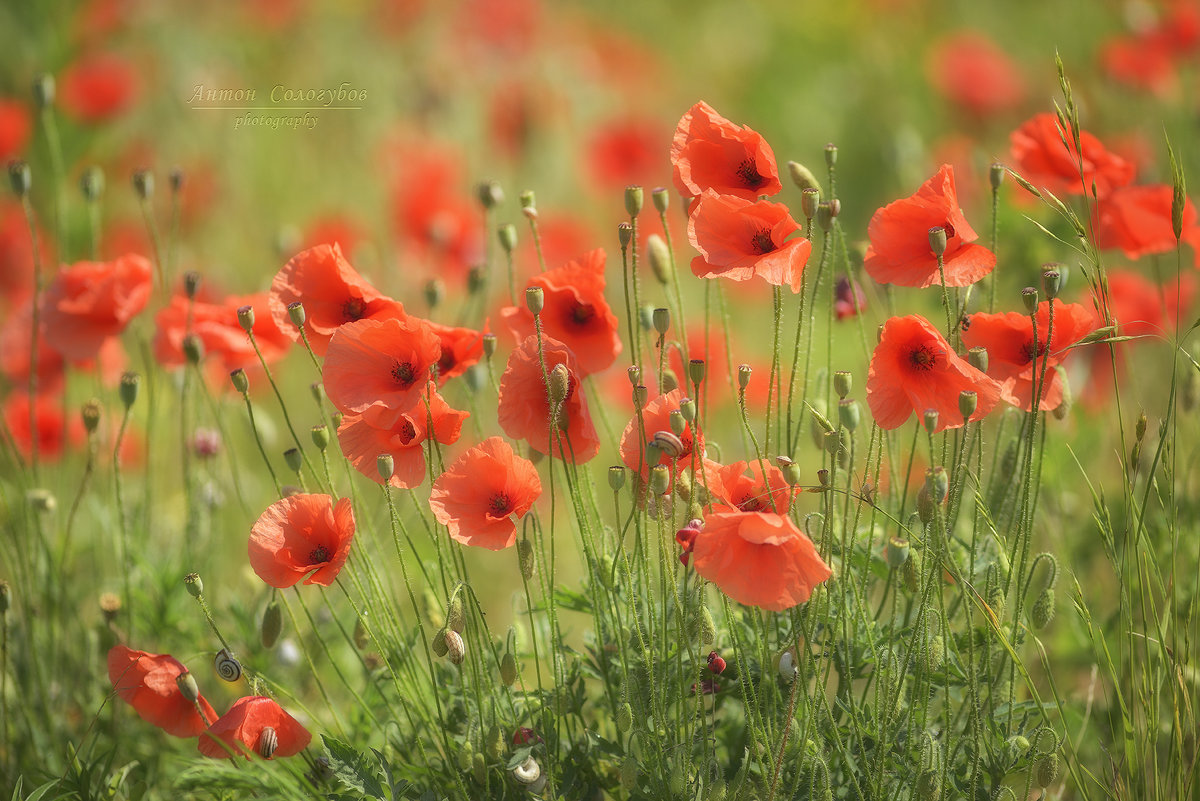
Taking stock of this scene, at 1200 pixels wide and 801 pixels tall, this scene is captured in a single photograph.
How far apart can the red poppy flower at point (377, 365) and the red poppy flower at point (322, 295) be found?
12 centimetres

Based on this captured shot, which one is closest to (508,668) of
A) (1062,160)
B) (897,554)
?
(897,554)

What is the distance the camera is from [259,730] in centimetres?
136

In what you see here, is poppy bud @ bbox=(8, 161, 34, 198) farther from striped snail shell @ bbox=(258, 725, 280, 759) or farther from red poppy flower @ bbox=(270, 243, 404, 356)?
striped snail shell @ bbox=(258, 725, 280, 759)

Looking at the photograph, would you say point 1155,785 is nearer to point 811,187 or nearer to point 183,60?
point 811,187

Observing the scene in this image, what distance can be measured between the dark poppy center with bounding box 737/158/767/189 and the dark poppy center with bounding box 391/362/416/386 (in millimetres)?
493

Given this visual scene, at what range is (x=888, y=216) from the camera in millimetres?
1394

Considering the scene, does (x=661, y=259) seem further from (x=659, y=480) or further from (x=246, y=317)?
(x=246, y=317)

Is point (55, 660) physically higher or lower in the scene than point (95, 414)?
lower

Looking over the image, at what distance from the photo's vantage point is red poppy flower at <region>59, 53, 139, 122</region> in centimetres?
372

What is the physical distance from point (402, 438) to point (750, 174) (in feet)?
1.84

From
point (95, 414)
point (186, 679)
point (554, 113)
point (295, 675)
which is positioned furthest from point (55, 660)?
point (554, 113)

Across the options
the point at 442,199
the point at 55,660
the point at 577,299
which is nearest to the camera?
the point at 577,299

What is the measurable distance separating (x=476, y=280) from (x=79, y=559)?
4.63 ft

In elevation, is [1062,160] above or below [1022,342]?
above
